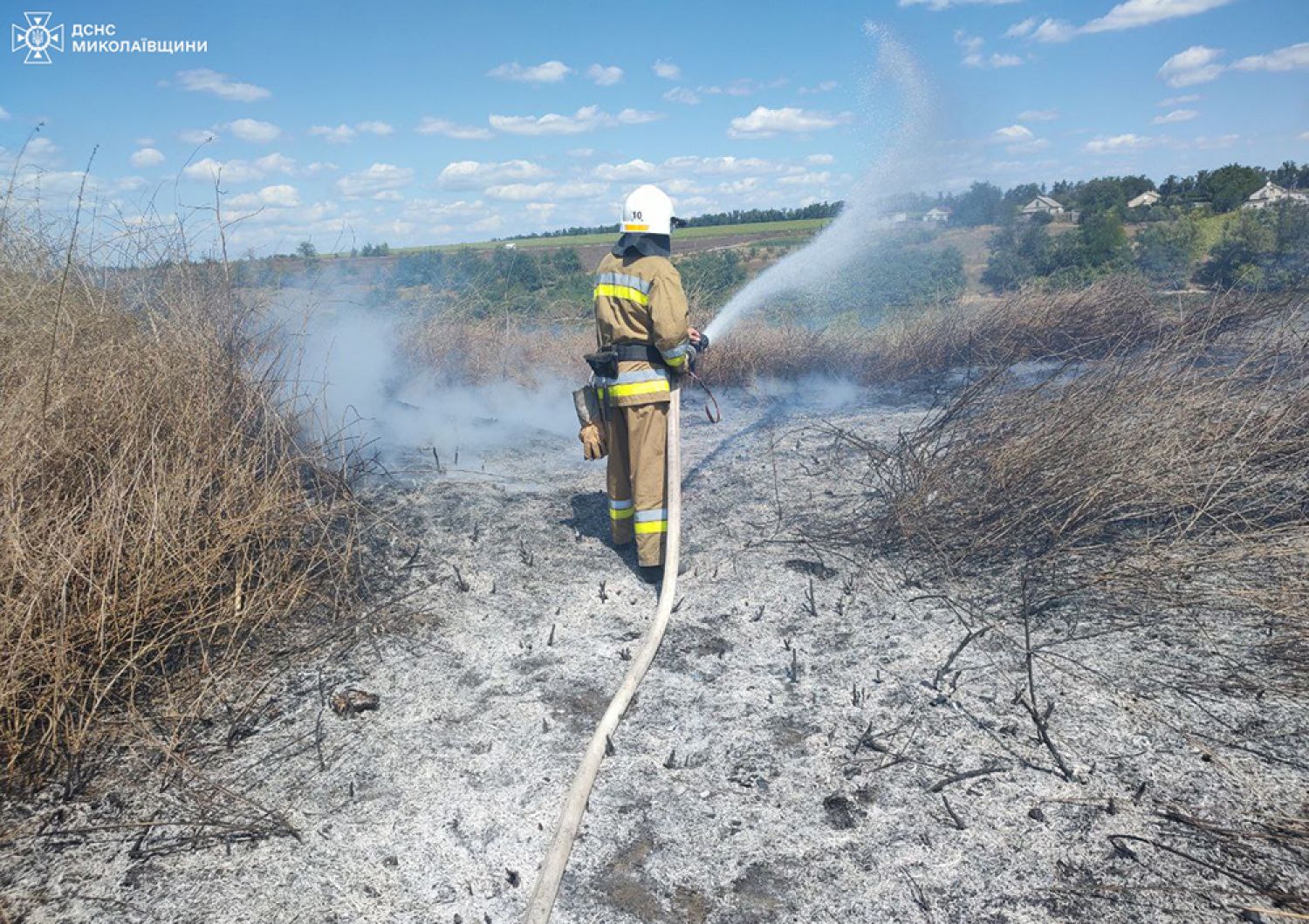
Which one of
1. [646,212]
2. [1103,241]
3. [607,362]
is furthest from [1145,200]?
[607,362]

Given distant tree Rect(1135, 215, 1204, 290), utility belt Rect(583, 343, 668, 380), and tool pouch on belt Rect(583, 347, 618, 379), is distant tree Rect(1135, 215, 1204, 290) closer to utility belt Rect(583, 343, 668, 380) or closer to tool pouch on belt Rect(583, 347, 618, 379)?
utility belt Rect(583, 343, 668, 380)

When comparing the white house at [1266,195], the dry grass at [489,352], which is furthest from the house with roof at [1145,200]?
the dry grass at [489,352]

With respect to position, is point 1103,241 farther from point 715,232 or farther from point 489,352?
point 715,232

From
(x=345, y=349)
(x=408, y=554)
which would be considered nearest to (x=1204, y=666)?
(x=408, y=554)

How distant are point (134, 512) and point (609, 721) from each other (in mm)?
2270

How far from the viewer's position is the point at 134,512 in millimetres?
3416

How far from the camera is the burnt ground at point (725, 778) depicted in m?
2.32

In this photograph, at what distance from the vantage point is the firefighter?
435 cm

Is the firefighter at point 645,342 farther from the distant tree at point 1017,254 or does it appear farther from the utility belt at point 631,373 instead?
the distant tree at point 1017,254

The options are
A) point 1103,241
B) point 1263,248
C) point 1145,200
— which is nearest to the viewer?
point 1263,248

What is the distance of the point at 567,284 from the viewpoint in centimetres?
1449

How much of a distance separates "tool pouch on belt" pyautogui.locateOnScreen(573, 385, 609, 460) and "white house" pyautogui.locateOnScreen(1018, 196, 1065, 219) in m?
15.2

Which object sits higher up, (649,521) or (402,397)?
(402,397)

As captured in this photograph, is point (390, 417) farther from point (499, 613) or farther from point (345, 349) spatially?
point (499, 613)
